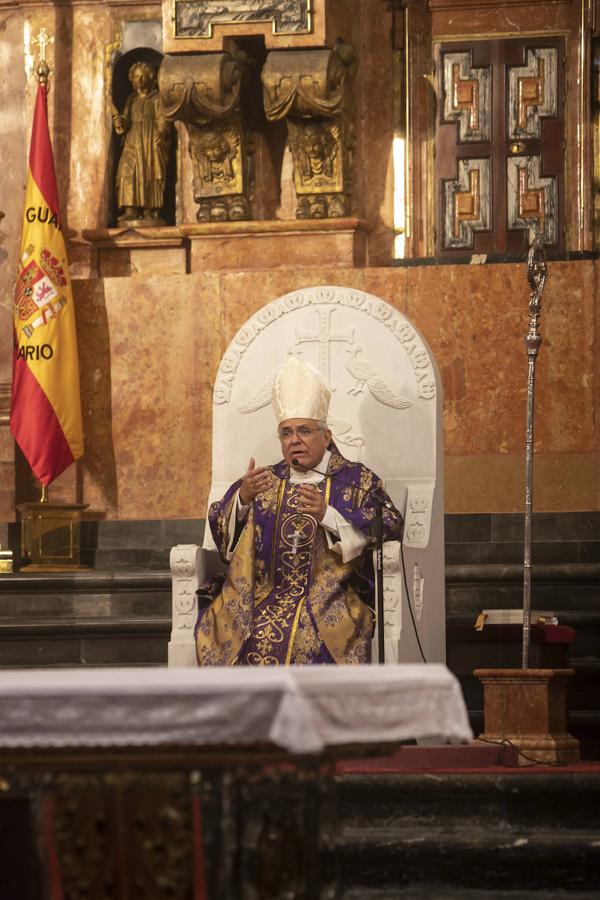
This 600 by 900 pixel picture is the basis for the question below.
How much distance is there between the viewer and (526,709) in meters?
6.52

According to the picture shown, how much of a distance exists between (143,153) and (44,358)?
1.33 meters

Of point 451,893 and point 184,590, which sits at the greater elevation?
point 184,590

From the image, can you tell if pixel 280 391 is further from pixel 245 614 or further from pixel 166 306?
pixel 166 306

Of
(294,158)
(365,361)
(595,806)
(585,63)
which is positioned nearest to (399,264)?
(294,158)

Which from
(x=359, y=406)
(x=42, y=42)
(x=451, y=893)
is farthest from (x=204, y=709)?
(x=42, y=42)

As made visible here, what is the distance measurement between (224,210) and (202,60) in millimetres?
743

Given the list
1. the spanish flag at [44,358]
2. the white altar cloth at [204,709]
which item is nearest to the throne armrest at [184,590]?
the spanish flag at [44,358]

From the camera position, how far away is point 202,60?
898 cm

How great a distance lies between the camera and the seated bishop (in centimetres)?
656

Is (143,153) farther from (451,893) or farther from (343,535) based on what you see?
(451,893)

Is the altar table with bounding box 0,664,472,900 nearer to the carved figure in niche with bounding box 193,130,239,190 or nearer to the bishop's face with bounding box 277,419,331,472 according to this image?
the bishop's face with bounding box 277,419,331,472

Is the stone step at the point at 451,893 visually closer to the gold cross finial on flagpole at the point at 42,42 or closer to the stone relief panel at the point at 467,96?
the stone relief panel at the point at 467,96

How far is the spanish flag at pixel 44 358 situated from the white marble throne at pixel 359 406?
164 cm

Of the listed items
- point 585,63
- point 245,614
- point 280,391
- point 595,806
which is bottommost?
point 595,806
